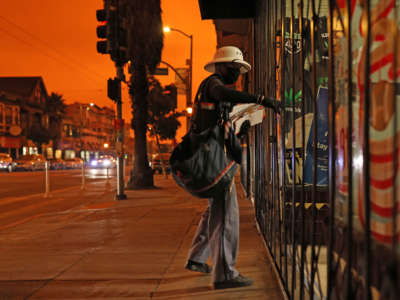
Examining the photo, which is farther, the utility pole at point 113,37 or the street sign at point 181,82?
the street sign at point 181,82

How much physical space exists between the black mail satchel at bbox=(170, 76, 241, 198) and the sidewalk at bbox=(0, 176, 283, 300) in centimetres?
89

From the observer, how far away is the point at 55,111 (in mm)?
71375

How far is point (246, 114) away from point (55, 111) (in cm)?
7219

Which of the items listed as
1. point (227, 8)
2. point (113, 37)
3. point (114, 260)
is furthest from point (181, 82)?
point (114, 260)

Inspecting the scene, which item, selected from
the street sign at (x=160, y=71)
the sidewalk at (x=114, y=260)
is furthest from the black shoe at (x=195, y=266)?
the street sign at (x=160, y=71)

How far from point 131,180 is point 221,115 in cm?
1183

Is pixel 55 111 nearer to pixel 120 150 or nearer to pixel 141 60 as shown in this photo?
pixel 141 60

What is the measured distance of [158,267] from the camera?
426 cm

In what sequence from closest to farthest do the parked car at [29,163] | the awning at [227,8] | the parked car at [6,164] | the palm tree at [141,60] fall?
the awning at [227,8]
the palm tree at [141,60]
the parked car at [6,164]
the parked car at [29,163]

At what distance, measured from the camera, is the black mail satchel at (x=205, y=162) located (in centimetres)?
316

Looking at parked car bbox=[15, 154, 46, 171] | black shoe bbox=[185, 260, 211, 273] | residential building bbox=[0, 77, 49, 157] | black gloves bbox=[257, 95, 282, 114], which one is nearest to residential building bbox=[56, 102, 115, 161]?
residential building bbox=[0, 77, 49, 157]

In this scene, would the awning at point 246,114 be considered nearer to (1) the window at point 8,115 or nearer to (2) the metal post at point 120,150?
(2) the metal post at point 120,150

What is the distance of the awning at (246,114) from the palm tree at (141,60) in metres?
11.2

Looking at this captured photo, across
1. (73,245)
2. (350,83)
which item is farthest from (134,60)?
(350,83)
